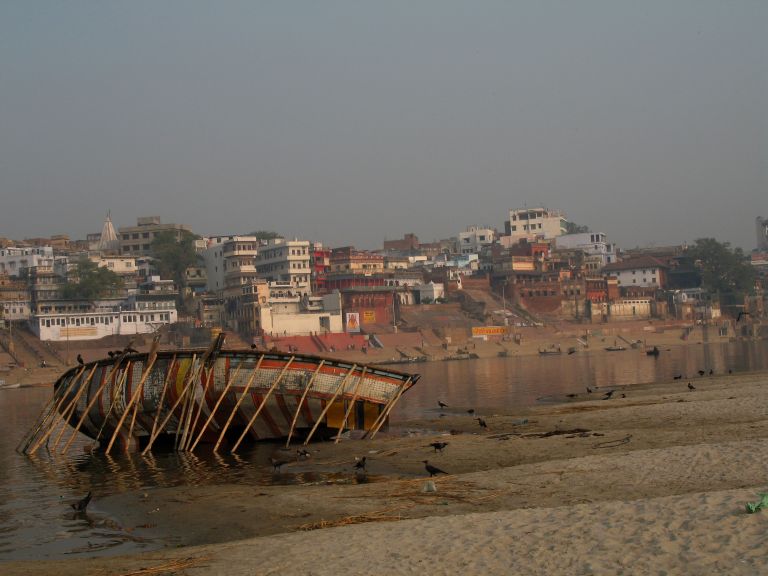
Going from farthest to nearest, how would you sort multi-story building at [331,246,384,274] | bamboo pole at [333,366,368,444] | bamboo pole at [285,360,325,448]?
multi-story building at [331,246,384,274], bamboo pole at [333,366,368,444], bamboo pole at [285,360,325,448]

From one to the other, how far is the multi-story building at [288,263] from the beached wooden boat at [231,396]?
76.7 m

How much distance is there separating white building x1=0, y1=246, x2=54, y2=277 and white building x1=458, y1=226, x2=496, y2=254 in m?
73.5

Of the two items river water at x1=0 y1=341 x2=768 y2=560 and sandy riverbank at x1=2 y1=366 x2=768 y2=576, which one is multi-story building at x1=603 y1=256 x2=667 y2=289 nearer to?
river water at x1=0 y1=341 x2=768 y2=560

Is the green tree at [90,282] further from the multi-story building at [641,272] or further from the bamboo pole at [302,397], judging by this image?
the bamboo pole at [302,397]

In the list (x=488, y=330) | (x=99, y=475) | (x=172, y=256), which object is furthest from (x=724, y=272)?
(x=99, y=475)

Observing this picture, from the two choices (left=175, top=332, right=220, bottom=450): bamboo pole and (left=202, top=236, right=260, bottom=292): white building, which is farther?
(left=202, top=236, right=260, bottom=292): white building

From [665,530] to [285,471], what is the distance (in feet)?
46.0

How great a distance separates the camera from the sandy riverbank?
10.7 m

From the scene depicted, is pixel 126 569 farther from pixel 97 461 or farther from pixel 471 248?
pixel 471 248

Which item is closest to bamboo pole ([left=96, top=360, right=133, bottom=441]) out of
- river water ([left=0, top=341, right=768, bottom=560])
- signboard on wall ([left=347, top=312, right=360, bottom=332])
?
river water ([left=0, top=341, right=768, bottom=560])

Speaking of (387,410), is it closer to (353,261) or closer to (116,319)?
(116,319)

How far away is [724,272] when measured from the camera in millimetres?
142875

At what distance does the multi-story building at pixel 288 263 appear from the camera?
4341 inches

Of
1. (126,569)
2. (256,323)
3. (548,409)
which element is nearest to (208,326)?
(256,323)
